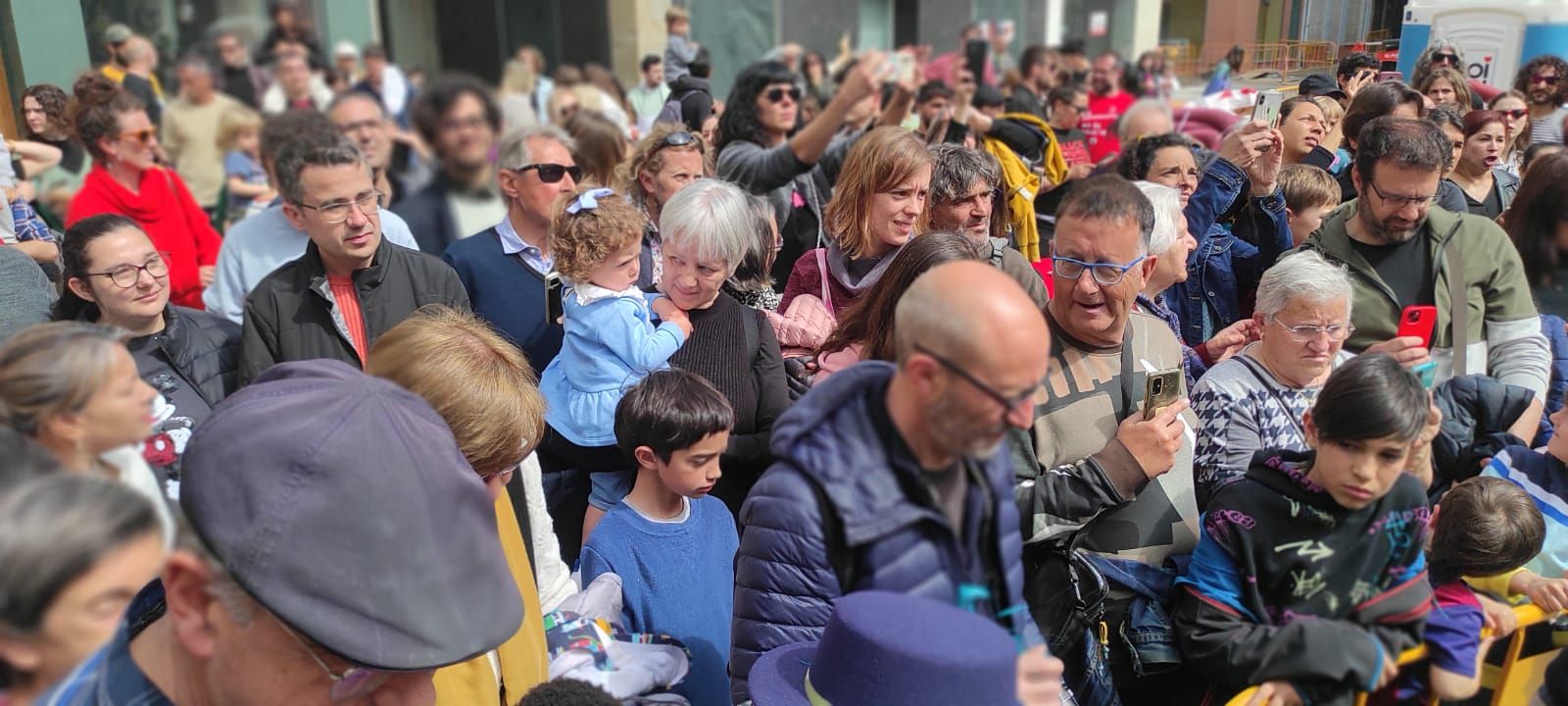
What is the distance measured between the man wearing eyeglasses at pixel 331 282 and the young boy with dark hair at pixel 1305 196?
2925 mm

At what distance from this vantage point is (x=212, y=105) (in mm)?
8883

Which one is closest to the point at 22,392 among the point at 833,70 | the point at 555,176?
the point at 555,176

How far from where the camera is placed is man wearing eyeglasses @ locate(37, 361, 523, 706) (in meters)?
1.27

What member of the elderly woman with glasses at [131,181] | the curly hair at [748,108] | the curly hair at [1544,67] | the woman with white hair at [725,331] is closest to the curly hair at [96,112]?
the elderly woman with glasses at [131,181]

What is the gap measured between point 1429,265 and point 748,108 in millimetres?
3335

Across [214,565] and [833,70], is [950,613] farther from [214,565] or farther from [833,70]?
[833,70]

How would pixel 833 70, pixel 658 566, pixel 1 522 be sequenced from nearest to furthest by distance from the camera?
pixel 1 522, pixel 658 566, pixel 833 70

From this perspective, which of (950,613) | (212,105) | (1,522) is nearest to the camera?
(1,522)

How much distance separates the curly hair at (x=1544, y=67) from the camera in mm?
3938

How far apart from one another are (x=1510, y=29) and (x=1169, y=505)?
2.94m

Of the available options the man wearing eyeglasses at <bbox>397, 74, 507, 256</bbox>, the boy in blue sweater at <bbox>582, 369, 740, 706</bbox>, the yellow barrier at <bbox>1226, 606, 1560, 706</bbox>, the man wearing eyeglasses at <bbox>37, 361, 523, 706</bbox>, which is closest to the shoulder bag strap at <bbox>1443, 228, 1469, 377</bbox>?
the yellow barrier at <bbox>1226, 606, 1560, 706</bbox>

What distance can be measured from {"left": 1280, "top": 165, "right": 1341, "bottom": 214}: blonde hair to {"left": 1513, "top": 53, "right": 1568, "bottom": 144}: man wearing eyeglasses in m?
1.18

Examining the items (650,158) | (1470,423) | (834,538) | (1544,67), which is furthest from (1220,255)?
(834,538)

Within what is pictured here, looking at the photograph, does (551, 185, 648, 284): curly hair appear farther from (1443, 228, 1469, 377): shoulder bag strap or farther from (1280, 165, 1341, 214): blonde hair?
(1443, 228, 1469, 377): shoulder bag strap
